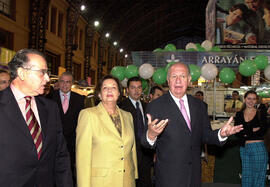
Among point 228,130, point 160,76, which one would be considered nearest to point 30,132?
point 228,130

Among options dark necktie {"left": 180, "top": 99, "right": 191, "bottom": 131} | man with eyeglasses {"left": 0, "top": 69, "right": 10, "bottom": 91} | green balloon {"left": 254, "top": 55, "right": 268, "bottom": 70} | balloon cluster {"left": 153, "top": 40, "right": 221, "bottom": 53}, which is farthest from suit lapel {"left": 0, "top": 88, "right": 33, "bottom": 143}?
green balloon {"left": 254, "top": 55, "right": 268, "bottom": 70}

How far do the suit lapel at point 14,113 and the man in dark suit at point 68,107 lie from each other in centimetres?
248

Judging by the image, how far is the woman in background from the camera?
4211 millimetres

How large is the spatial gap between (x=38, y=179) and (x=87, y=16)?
21070 mm

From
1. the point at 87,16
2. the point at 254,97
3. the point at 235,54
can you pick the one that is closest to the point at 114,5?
the point at 87,16

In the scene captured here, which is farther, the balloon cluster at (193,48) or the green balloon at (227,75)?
the balloon cluster at (193,48)

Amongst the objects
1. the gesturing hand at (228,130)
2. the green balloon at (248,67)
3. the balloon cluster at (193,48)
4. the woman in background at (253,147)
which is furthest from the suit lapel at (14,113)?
the balloon cluster at (193,48)

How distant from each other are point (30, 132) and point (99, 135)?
816 millimetres

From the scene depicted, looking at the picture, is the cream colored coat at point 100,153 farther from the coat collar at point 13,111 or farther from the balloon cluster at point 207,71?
the balloon cluster at point 207,71

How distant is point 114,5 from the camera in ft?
74.7

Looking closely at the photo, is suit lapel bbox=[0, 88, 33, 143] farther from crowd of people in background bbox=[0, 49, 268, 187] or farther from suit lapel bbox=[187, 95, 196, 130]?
suit lapel bbox=[187, 95, 196, 130]

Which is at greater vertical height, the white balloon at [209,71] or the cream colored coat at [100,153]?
the white balloon at [209,71]

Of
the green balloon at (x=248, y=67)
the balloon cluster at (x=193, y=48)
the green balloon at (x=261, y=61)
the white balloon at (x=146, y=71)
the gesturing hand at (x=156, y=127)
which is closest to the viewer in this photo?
the gesturing hand at (x=156, y=127)

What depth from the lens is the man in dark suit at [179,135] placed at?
7.98 feet
